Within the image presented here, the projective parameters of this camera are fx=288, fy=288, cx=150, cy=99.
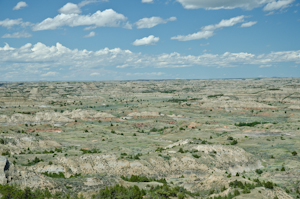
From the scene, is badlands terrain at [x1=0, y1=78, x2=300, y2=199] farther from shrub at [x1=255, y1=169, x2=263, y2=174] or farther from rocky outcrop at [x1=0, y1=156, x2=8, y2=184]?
shrub at [x1=255, y1=169, x2=263, y2=174]

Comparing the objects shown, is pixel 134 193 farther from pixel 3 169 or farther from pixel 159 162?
pixel 159 162

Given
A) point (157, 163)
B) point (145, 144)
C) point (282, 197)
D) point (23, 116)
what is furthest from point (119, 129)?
point (282, 197)

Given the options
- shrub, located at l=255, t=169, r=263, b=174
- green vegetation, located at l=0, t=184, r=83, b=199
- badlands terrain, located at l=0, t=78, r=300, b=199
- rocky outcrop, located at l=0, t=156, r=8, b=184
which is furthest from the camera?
shrub, located at l=255, t=169, r=263, b=174

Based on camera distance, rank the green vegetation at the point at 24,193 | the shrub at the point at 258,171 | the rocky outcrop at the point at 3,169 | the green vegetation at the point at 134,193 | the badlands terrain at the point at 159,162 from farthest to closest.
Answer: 1. the shrub at the point at 258,171
2. the badlands terrain at the point at 159,162
3. the rocky outcrop at the point at 3,169
4. the green vegetation at the point at 134,193
5. the green vegetation at the point at 24,193

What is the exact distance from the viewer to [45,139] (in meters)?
60.0

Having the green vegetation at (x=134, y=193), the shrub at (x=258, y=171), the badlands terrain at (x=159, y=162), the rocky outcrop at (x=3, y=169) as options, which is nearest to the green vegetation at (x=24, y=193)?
the badlands terrain at (x=159, y=162)

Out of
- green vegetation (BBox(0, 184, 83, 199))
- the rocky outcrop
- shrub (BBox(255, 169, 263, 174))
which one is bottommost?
shrub (BBox(255, 169, 263, 174))

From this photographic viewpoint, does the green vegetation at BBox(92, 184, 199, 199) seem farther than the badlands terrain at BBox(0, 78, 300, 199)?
No

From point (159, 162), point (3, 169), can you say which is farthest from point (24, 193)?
point (159, 162)

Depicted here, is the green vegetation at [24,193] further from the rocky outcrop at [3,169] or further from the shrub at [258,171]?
the shrub at [258,171]

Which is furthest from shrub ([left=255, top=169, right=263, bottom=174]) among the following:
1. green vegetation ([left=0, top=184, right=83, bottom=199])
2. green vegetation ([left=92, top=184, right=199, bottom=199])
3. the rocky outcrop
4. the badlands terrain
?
the rocky outcrop

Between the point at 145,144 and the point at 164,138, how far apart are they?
40.3ft

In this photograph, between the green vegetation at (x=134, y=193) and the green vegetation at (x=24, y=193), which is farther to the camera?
the green vegetation at (x=134, y=193)

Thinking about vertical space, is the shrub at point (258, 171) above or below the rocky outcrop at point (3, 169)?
below
